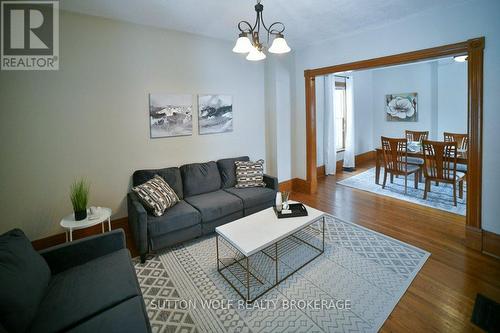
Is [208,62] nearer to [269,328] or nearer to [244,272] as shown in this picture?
[244,272]

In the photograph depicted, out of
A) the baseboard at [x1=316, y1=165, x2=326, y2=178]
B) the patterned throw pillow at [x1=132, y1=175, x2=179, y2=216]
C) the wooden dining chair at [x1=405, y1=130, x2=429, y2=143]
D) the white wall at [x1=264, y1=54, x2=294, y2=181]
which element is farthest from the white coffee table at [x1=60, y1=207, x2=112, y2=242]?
the wooden dining chair at [x1=405, y1=130, x2=429, y2=143]

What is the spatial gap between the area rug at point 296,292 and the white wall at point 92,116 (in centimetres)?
128

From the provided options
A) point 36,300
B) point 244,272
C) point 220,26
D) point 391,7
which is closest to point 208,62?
point 220,26

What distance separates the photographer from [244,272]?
249cm

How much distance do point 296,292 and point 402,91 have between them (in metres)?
6.78

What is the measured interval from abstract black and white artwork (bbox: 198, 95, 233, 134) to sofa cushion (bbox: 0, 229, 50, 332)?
8.66 ft

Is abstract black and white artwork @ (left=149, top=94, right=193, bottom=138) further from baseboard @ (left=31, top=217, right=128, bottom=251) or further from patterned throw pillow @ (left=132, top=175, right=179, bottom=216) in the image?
baseboard @ (left=31, top=217, right=128, bottom=251)

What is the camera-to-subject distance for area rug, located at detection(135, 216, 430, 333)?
186 cm

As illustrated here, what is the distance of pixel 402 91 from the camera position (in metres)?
6.80

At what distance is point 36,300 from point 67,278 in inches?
11.6

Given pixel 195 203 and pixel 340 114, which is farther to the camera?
pixel 340 114

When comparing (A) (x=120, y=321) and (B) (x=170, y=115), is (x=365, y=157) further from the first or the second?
(A) (x=120, y=321)

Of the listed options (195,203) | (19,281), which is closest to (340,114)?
(195,203)

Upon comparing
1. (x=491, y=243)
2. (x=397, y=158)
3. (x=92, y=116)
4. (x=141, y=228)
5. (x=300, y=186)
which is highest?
(x=92, y=116)
